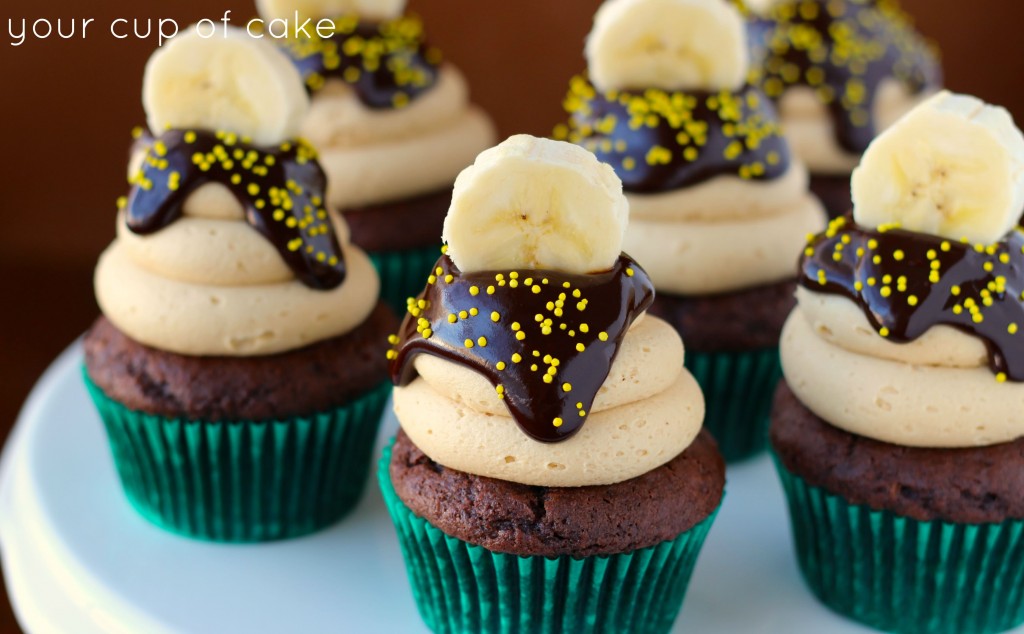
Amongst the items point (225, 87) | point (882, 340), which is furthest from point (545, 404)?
point (225, 87)

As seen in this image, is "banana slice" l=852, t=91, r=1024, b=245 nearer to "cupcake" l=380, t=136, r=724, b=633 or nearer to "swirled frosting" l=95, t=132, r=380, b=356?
"cupcake" l=380, t=136, r=724, b=633

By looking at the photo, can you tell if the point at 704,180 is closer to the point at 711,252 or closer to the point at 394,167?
the point at 711,252

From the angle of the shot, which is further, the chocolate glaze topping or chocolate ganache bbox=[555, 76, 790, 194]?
chocolate ganache bbox=[555, 76, 790, 194]

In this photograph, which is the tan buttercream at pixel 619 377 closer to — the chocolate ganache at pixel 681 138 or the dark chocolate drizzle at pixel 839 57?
the chocolate ganache at pixel 681 138

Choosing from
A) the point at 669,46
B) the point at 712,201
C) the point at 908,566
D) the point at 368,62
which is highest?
the point at 669,46

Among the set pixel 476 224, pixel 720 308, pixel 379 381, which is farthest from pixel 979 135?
pixel 379 381

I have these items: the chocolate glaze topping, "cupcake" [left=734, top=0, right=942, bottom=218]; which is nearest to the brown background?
"cupcake" [left=734, top=0, right=942, bottom=218]
